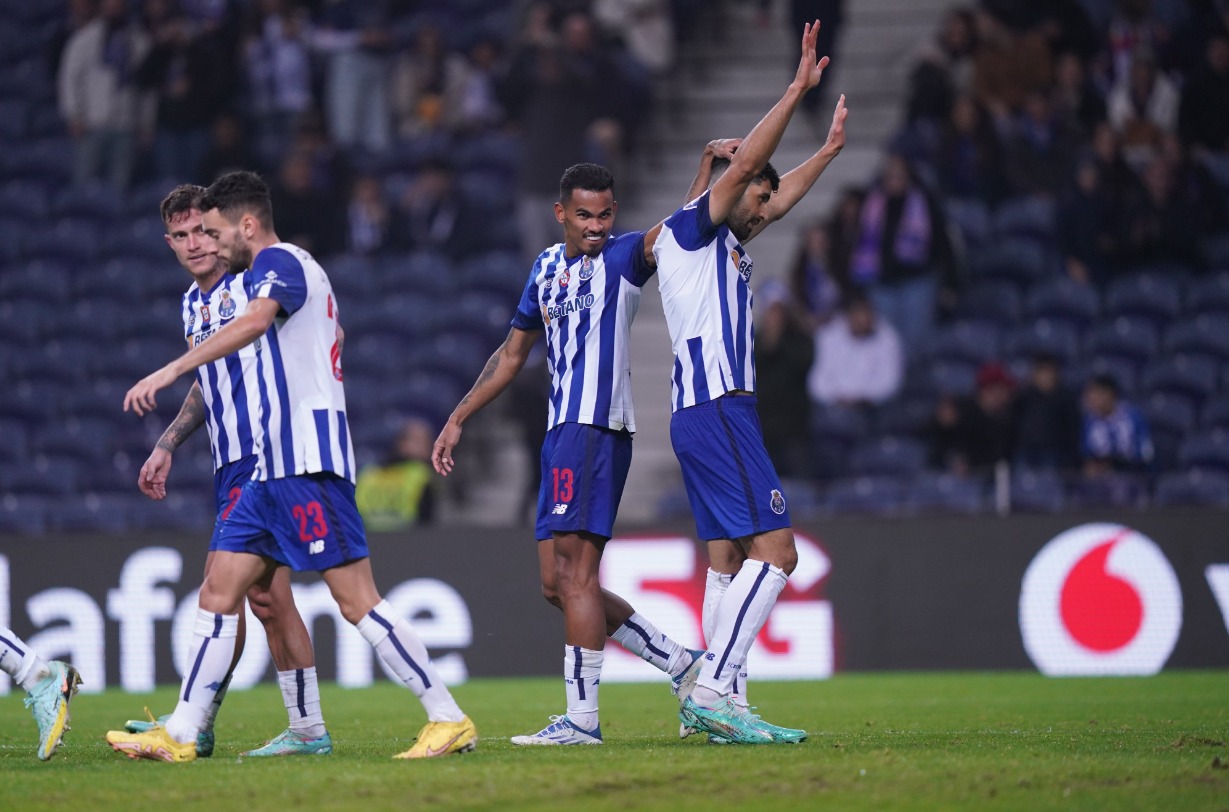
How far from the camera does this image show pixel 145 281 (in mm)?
17984

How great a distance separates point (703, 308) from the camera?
670 cm

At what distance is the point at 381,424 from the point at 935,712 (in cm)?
802

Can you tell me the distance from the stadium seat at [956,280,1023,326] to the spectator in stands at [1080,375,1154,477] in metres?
2.40

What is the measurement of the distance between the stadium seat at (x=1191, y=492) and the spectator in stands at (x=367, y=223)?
29.5 ft

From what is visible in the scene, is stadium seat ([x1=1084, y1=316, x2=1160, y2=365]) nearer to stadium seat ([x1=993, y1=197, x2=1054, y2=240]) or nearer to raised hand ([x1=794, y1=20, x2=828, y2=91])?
stadium seat ([x1=993, y1=197, x2=1054, y2=240])

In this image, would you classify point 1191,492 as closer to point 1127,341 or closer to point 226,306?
point 1127,341

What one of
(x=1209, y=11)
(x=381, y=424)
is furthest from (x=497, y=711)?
(x=1209, y=11)

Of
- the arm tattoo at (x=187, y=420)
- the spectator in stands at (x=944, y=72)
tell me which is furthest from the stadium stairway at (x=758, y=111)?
the arm tattoo at (x=187, y=420)

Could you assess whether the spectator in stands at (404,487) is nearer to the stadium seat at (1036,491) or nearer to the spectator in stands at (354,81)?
the stadium seat at (1036,491)

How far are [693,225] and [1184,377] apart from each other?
9.03 meters

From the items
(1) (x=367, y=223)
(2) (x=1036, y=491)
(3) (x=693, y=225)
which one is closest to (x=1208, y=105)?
(2) (x=1036, y=491)

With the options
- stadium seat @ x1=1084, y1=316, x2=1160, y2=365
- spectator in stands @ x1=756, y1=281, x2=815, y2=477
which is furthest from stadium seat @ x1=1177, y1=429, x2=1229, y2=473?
spectator in stands @ x1=756, y1=281, x2=815, y2=477

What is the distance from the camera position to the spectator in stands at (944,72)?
647 inches

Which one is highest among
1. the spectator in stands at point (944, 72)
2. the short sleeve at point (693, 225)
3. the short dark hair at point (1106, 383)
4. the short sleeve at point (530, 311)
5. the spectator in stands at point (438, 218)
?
the spectator in stands at point (944, 72)
